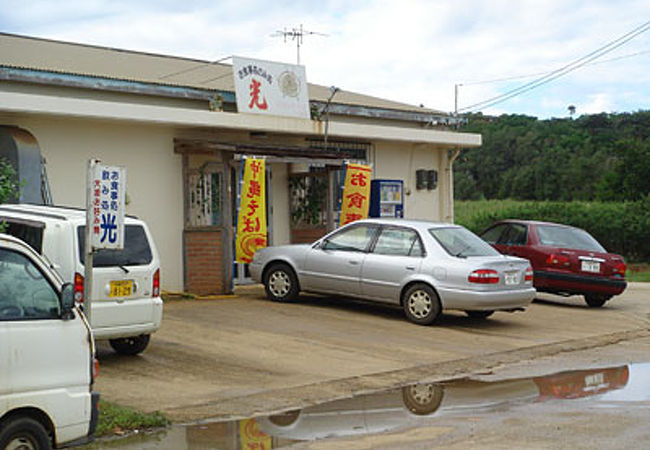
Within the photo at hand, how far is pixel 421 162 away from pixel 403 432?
14.6 metres

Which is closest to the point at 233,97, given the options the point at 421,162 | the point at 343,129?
the point at 343,129

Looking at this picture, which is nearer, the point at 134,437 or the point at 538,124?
the point at 134,437

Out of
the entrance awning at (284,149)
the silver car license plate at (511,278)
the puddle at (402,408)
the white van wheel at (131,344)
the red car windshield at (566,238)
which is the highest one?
the entrance awning at (284,149)

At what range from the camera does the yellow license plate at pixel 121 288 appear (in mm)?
9859

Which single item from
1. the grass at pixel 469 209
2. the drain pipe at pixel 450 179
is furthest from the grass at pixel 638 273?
the grass at pixel 469 209

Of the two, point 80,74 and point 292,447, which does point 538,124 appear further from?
point 292,447

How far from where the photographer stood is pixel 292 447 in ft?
23.5

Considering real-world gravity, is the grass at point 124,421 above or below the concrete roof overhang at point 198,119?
below

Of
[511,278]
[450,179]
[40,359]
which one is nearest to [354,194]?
[511,278]

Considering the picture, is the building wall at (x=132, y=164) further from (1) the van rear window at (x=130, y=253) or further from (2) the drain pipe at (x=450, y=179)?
(2) the drain pipe at (x=450, y=179)

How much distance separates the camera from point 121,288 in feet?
32.6

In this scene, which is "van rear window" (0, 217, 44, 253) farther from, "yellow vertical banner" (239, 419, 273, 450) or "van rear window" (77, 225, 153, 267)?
"yellow vertical banner" (239, 419, 273, 450)

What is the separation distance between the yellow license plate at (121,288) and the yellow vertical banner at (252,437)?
258cm

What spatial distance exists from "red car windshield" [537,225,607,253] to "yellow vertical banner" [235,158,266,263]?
212 inches
